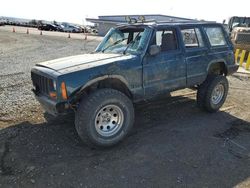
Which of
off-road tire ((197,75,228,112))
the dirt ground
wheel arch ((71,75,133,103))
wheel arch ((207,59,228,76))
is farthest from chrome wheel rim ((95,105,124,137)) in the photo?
wheel arch ((207,59,228,76))

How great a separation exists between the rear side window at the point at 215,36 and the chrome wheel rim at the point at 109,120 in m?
2.95

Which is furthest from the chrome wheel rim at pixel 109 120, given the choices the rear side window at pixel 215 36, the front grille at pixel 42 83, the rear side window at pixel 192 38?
the rear side window at pixel 215 36

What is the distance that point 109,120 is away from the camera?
4.61m

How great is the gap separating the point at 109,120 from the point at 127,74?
2.81 ft

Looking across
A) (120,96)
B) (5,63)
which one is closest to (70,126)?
(120,96)

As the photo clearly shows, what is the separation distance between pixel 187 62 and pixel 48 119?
313 centimetres

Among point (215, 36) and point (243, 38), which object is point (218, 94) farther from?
point (243, 38)

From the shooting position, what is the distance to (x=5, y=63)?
1219 centimetres

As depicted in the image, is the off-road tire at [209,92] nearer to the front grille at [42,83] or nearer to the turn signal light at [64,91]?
the turn signal light at [64,91]

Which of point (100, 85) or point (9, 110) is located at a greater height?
point (100, 85)

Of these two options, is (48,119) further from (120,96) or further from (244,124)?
(244,124)

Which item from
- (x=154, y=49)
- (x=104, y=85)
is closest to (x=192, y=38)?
(x=154, y=49)

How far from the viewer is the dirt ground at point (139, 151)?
3.67 m

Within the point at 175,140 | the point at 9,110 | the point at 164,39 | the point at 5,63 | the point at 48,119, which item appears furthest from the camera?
the point at 5,63
